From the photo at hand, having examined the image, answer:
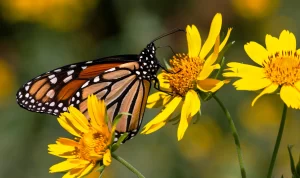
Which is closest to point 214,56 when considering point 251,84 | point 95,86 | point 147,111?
point 251,84

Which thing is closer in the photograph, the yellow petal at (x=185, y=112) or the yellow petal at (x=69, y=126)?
the yellow petal at (x=185, y=112)

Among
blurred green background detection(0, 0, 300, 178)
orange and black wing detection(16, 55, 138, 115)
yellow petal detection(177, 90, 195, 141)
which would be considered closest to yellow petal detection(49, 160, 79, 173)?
yellow petal detection(177, 90, 195, 141)

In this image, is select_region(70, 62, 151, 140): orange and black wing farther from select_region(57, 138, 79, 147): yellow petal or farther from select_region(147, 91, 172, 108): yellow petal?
select_region(57, 138, 79, 147): yellow petal

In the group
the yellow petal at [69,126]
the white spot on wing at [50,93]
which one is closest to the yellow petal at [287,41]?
the yellow petal at [69,126]

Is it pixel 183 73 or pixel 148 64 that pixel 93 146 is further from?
pixel 148 64

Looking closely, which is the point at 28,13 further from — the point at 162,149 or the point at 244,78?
the point at 244,78

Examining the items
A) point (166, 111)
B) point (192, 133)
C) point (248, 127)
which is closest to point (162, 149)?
point (192, 133)

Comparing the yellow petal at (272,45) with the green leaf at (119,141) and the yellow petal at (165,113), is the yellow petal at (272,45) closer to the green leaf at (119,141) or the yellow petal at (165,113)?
the yellow petal at (165,113)
